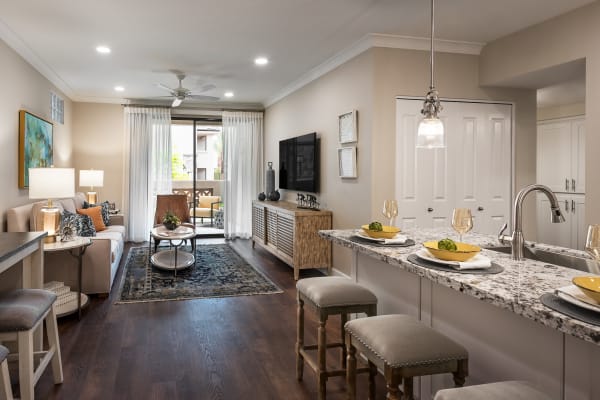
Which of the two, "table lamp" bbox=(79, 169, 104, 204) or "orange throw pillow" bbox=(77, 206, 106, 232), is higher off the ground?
"table lamp" bbox=(79, 169, 104, 204)

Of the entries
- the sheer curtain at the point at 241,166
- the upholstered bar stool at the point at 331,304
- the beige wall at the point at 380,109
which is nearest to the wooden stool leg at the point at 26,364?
the upholstered bar stool at the point at 331,304

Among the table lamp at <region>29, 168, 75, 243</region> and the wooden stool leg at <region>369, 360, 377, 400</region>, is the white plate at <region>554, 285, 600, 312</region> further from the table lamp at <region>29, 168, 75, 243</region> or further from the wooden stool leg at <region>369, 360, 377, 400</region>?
the table lamp at <region>29, 168, 75, 243</region>

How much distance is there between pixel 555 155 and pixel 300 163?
13.5 feet

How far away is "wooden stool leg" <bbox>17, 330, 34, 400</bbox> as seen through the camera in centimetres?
216

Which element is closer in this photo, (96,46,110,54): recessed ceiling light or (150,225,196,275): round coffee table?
(96,46,110,54): recessed ceiling light

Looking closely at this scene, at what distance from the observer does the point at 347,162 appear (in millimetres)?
4809

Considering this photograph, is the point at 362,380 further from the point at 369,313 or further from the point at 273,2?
the point at 273,2

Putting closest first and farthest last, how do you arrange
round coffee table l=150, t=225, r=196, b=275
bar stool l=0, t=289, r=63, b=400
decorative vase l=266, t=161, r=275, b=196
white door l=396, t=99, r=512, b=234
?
bar stool l=0, t=289, r=63, b=400
white door l=396, t=99, r=512, b=234
round coffee table l=150, t=225, r=196, b=275
decorative vase l=266, t=161, r=275, b=196

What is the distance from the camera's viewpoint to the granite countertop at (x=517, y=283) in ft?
3.86

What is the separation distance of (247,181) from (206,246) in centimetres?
163

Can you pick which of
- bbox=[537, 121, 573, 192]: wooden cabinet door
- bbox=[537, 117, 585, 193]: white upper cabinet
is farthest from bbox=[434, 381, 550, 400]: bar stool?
bbox=[537, 121, 573, 192]: wooden cabinet door

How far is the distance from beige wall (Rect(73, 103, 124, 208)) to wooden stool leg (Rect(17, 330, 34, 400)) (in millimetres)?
5961

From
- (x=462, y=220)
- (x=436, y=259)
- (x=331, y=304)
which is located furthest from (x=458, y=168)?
(x=436, y=259)

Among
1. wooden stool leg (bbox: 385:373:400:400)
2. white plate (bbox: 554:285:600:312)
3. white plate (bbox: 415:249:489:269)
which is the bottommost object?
wooden stool leg (bbox: 385:373:400:400)
